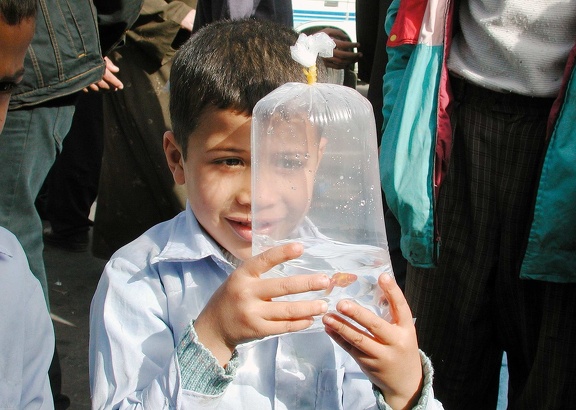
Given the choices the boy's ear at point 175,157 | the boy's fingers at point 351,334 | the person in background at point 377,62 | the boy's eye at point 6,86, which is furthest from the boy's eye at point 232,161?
the person in background at point 377,62

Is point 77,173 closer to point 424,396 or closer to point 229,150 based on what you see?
point 229,150

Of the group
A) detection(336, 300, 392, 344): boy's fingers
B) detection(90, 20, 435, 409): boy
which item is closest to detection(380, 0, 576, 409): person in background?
detection(90, 20, 435, 409): boy

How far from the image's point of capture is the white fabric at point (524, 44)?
2.33 m

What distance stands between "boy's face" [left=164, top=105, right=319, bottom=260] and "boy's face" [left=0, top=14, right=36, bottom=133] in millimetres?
615

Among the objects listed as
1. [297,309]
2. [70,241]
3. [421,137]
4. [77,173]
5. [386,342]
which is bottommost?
[70,241]

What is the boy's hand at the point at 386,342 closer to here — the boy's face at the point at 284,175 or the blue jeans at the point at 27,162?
the boy's face at the point at 284,175

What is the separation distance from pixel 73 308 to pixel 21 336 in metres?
2.69

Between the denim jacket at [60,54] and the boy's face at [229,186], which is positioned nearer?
the boy's face at [229,186]

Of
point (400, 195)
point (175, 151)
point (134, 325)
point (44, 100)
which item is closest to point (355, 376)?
point (134, 325)

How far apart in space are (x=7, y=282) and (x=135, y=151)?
254cm

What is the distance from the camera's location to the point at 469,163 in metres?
2.61

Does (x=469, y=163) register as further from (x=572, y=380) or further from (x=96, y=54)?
(x=96, y=54)

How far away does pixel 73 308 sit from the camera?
4.26 m

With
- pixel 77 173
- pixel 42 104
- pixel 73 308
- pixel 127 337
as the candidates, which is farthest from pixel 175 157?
pixel 77 173
